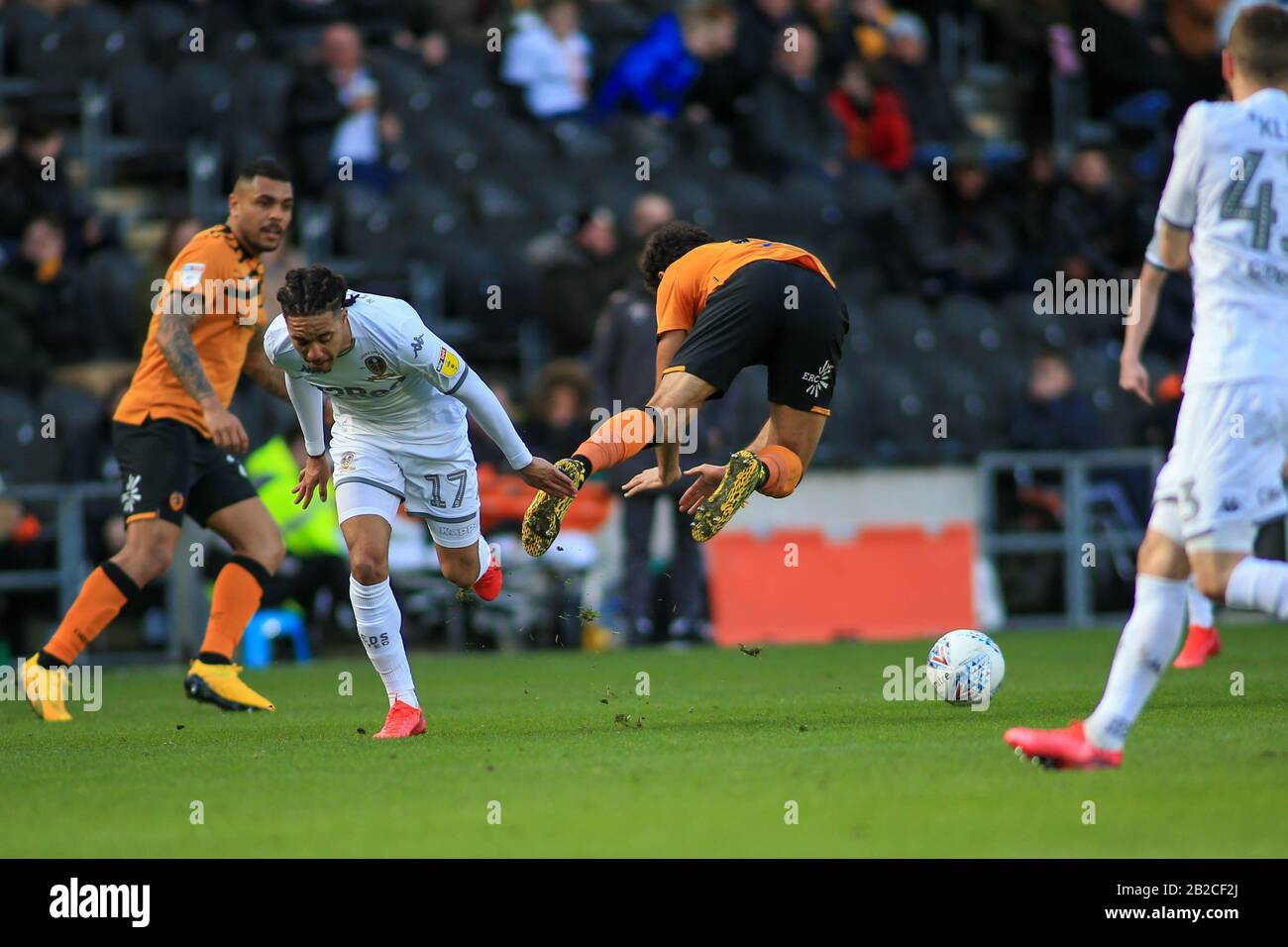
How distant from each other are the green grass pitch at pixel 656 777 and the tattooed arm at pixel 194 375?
1313 millimetres

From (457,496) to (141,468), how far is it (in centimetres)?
180

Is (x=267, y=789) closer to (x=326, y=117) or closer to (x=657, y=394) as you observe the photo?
(x=657, y=394)

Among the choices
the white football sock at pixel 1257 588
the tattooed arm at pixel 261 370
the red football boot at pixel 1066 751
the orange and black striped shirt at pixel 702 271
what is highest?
the orange and black striped shirt at pixel 702 271

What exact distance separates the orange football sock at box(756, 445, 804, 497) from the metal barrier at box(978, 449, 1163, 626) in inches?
283

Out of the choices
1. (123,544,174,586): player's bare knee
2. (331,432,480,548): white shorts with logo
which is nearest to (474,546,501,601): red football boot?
(331,432,480,548): white shorts with logo

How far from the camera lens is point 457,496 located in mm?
8367

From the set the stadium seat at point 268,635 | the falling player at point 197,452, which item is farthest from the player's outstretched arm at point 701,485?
the stadium seat at point 268,635

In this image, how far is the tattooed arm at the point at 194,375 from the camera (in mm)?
8734

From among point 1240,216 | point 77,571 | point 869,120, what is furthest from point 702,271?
point 869,120

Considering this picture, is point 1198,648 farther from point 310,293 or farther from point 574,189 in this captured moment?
point 574,189

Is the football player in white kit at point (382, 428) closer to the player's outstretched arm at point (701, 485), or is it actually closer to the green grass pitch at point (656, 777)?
the green grass pitch at point (656, 777)

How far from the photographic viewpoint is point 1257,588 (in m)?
5.76

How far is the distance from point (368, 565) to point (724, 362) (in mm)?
1696
